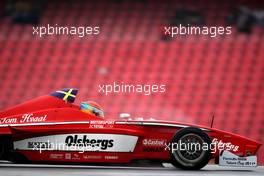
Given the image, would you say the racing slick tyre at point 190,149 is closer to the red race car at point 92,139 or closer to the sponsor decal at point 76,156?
the red race car at point 92,139

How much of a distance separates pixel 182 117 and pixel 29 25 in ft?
13.5

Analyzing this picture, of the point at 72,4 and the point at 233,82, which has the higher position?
the point at 72,4

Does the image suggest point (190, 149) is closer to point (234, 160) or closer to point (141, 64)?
point (234, 160)

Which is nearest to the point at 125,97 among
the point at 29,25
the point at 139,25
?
the point at 139,25

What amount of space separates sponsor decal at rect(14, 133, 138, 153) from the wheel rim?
1.81ft

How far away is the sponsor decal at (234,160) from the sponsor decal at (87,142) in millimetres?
1167

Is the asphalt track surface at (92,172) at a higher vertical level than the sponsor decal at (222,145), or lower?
lower

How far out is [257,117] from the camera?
48.8 feet

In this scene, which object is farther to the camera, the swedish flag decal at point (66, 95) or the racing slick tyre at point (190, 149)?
the swedish flag decal at point (66, 95)

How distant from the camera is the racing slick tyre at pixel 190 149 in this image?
7.00 m

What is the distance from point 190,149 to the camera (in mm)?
7055

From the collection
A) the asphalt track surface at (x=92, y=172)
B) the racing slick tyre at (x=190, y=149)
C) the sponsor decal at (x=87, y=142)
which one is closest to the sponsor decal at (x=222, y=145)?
the racing slick tyre at (x=190, y=149)

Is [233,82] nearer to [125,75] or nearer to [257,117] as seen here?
[257,117]

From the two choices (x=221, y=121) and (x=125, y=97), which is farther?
(x=125, y=97)
